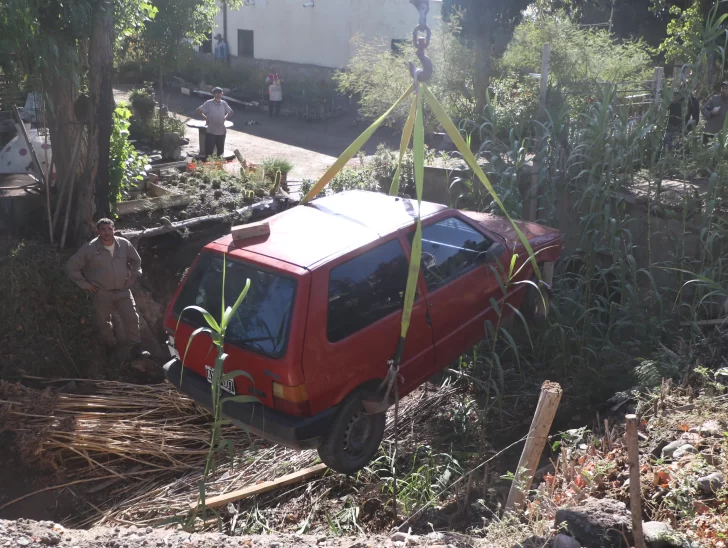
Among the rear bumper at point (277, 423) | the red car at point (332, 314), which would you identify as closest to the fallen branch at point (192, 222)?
the red car at point (332, 314)

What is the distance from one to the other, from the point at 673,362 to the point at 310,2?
22295mm

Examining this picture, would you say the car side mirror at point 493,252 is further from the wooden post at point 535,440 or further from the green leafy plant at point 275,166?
the green leafy plant at point 275,166

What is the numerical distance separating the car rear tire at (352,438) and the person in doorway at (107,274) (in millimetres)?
2908

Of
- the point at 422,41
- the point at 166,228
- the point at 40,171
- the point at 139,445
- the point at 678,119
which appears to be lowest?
the point at 139,445

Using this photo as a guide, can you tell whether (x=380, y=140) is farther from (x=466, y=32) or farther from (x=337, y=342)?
(x=337, y=342)

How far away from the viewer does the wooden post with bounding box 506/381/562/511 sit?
362 centimetres

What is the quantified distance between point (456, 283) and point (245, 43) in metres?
24.8

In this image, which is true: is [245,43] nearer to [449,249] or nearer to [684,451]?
[449,249]

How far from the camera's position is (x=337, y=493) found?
4887 mm

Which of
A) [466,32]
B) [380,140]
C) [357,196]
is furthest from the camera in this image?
[380,140]

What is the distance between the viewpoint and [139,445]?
5.28 m

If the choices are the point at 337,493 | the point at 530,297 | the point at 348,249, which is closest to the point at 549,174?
the point at 530,297

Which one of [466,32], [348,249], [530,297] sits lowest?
[530,297]

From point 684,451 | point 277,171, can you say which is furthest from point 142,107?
point 684,451
